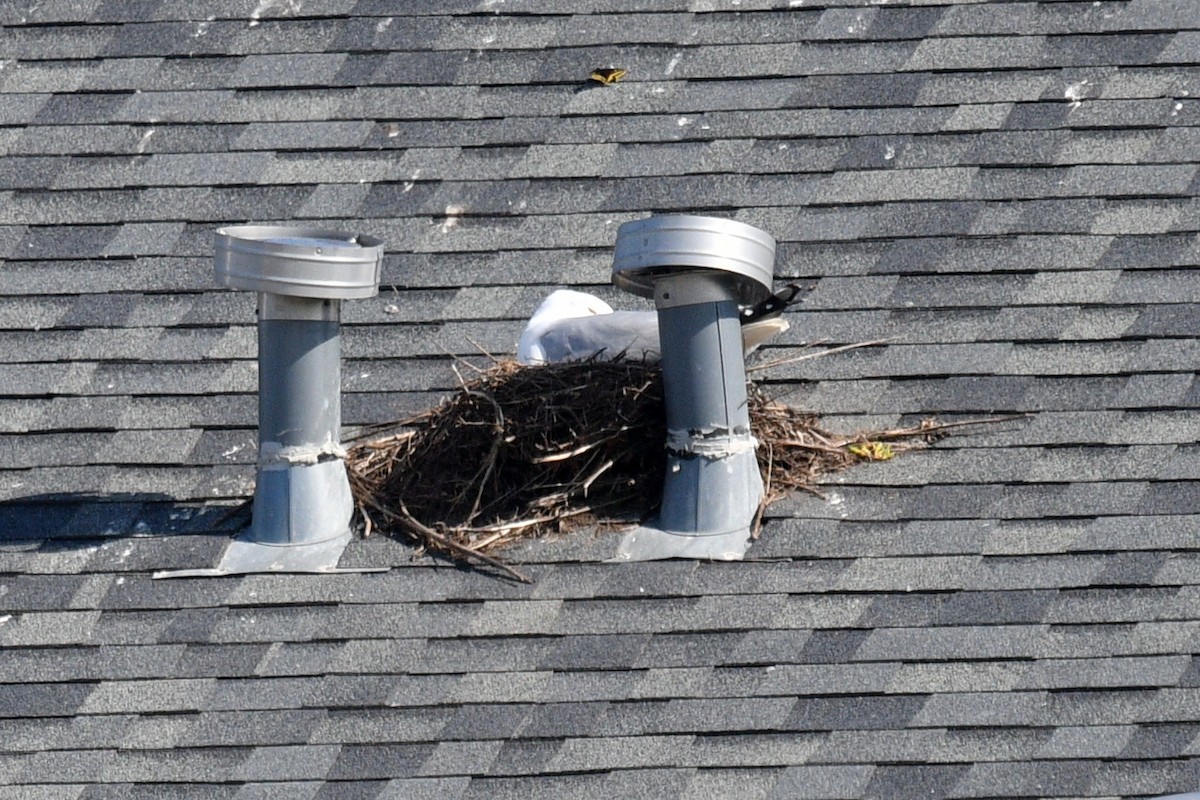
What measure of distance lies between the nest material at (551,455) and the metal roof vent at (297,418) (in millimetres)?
146

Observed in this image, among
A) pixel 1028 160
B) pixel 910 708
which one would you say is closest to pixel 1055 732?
pixel 910 708

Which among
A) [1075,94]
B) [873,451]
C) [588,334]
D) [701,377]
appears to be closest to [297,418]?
[588,334]

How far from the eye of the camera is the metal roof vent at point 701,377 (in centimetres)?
455

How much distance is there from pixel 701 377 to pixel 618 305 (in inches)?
30.0

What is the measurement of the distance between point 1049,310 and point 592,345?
1.23m

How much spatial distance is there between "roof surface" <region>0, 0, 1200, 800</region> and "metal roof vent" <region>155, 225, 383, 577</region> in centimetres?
10

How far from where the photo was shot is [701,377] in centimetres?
459

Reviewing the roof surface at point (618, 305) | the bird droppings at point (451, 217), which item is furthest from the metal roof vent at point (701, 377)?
the bird droppings at point (451, 217)

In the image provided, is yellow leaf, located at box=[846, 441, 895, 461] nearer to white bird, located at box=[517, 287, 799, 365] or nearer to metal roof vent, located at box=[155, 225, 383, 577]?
white bird, located at box=[517, 287, 799, 365]

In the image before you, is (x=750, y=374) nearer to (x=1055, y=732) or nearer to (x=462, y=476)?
(x=462, y=476)

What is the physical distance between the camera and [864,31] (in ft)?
18.4

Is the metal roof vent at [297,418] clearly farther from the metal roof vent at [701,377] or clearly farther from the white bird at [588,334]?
the metal roof vent at [701,377]

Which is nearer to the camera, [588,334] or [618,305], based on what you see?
[588,334]

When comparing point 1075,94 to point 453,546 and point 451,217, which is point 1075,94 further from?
point 453,546
